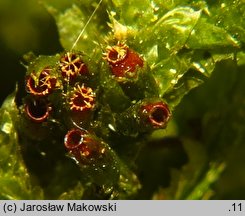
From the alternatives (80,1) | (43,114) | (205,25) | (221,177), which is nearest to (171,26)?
(205,25)

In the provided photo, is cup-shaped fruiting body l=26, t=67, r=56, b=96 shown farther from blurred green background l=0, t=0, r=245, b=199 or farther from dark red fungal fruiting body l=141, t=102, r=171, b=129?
blurred green background l=0, t=0, r=245, b=199

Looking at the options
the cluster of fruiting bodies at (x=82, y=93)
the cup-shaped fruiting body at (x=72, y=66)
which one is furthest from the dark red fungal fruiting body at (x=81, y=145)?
the cup-shaped fruiting body at (x=72, y=66)

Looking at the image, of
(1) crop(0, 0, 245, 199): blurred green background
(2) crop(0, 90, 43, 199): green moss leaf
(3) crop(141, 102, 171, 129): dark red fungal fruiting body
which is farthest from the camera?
(1) crop(0, 0, 245, 199): blurred green background

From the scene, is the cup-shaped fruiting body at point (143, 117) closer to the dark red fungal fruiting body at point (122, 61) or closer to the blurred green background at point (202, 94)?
the dark red fungal fruiting body at point (122, 61)

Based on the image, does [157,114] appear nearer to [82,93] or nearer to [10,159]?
[82,93]

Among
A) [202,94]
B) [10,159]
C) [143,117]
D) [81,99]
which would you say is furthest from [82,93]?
[202,94]

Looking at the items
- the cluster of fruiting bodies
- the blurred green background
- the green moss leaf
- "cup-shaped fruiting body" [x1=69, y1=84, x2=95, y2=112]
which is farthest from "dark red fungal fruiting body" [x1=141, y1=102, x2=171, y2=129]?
the blurred green background
